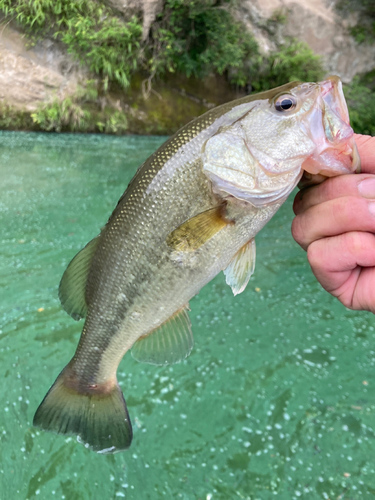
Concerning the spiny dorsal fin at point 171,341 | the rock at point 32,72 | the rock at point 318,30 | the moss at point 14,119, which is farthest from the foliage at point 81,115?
the spiny dorsal fin at point 171,341

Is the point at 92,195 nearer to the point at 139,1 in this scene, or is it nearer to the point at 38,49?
the point at 38,49

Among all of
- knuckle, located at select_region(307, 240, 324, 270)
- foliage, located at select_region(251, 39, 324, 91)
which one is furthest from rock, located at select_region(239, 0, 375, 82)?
knuckle, located at select_region(307, 240, 324, 270)

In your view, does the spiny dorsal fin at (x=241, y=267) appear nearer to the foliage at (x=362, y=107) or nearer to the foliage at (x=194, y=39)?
the foliage at (x=194, y=39)

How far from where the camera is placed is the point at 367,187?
3.87 feet

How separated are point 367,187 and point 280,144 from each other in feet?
1.09

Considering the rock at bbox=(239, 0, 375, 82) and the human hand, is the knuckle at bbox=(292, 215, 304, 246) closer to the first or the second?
the human hand

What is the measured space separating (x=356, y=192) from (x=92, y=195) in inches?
192

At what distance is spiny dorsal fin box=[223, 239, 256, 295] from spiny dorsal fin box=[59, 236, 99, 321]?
23.0 inches

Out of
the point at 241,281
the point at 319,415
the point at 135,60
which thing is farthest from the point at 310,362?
the point at 135,60

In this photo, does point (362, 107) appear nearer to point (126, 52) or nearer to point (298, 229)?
point (126, 52)

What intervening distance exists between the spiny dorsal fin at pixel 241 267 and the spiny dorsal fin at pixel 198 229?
0.58 feet

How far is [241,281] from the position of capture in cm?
143

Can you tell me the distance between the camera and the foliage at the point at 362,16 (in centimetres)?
1284

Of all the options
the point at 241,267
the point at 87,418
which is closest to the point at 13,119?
the point at 87,418
